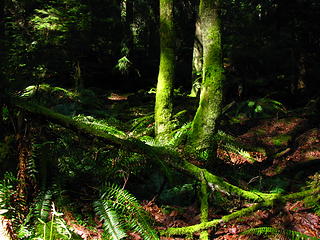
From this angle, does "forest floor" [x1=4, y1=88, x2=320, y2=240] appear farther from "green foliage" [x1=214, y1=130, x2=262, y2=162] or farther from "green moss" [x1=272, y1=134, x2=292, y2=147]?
"green foliage" [x1=214, y1=130, x2=262, y2=162]

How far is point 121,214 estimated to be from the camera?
5.96ft

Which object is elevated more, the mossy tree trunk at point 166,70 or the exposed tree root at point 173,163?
the mossy tree trunk at point 166,70

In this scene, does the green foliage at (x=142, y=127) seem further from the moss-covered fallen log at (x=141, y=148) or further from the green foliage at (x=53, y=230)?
the green foliage at (x=53, y=230)

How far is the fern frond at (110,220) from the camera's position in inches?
62.3

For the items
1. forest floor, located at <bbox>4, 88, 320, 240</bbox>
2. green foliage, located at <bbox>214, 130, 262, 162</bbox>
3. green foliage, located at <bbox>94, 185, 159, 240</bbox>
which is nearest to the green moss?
forest floor, located at <bbox>4, 88, 320, 240</bbox>

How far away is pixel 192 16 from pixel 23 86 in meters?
18.4

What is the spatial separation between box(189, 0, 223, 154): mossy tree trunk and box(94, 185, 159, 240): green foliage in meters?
2.29

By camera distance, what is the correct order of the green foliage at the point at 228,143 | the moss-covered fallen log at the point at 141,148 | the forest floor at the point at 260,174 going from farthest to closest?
the green foliage at the point at 228,143, the forest floor at the point at 260,174, the moss-covered fallen log at the point at 141,148

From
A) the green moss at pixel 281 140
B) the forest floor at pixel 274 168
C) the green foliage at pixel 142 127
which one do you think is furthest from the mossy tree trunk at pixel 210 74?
the green moss at pixel 281 140

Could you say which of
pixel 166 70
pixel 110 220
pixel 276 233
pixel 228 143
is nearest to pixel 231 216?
pixel 276 233

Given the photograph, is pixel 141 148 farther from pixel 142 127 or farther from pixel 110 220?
pixel 142 127

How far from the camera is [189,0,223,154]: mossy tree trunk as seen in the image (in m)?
4.04

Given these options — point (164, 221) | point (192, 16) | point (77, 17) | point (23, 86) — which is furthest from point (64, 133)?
point (192, 16)

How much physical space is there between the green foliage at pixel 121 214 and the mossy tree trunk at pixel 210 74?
7.53 feet
